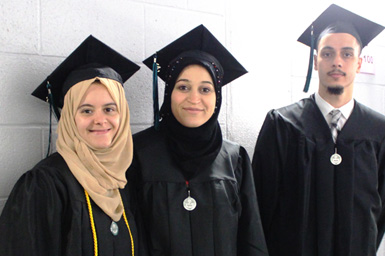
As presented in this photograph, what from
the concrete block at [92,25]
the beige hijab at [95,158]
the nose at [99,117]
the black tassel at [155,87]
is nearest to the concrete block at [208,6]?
the concrete block at [92,25]

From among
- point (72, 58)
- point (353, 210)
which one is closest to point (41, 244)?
point (72, 58)

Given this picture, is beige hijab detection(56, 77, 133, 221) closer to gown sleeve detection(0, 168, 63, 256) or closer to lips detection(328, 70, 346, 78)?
gown sleeve detection(0, 168, 63, 256)

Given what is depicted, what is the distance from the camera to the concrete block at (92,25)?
1821 millimetres

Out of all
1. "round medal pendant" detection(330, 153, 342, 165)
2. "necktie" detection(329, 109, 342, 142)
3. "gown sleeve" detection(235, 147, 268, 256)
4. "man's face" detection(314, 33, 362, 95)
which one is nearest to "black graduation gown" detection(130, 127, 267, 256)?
"gown sleeve" detection(235, 147, 268, 256)

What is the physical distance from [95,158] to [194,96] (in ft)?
1.73

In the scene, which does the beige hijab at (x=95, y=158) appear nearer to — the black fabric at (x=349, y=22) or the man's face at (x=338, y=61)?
the man's face at (x=338, y=61)

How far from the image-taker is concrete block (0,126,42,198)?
171 cm

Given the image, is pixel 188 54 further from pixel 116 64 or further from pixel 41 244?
pixel 41 244

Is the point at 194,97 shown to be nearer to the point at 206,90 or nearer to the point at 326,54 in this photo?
the point at 206,90

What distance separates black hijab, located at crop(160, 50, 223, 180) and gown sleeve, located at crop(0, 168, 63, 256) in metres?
→ 0.58

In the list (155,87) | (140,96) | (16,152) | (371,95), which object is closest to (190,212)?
(155,87)

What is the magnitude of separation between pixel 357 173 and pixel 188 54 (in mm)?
1127

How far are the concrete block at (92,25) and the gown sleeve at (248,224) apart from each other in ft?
2.99

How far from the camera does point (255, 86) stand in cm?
251
